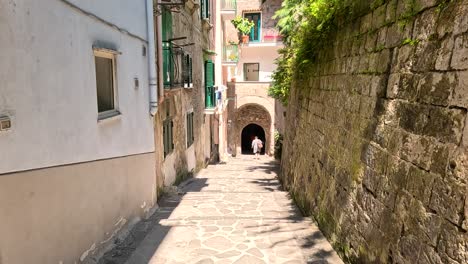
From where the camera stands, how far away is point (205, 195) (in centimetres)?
861

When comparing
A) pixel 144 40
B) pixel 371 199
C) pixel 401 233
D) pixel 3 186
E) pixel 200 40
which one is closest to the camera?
pixel 3 186

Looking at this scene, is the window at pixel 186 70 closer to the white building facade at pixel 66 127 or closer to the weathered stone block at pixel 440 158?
the white building facade at pixel 66 127

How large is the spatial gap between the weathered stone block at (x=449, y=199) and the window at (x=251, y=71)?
2321cm

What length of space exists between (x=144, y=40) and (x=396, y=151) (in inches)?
193

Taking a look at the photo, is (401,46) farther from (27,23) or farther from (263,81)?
(263,81)

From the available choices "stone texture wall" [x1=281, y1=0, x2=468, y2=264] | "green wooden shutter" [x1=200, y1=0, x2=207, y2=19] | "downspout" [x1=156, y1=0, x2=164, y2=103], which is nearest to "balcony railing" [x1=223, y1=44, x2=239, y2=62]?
"green wooden shutter" [x1=200, y1=0, x2=207, y2=19]

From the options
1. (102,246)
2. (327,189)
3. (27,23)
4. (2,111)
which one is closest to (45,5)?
(27,23)

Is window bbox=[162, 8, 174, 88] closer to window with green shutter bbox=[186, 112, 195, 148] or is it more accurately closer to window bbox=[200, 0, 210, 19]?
window with green shutter bbox=[186, 112, 195, 148]

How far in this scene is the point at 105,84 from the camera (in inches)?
200

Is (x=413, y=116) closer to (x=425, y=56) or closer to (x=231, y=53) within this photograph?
(x=425, y=56)

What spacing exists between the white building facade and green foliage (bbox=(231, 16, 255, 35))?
62.3 feet

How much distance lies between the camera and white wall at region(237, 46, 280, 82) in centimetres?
2502

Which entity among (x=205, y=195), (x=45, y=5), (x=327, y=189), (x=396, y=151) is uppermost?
(x=45, y=5)

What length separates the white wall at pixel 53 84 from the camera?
289 cm
